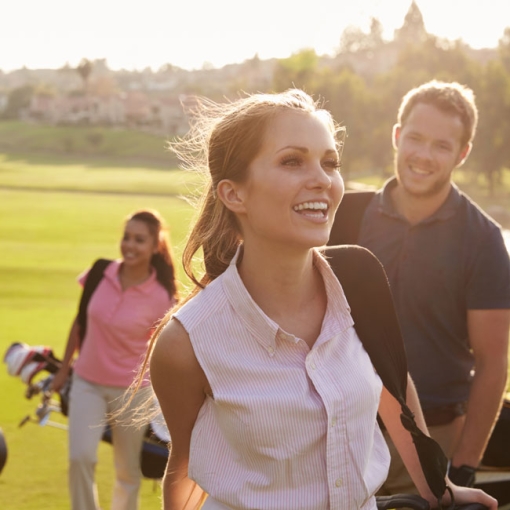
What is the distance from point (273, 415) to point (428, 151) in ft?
6.53

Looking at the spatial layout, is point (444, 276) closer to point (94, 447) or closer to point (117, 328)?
point (94, 447)

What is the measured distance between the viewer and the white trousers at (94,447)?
5.66m

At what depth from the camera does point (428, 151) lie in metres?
3.93

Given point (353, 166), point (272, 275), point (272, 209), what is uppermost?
point (272, 209)

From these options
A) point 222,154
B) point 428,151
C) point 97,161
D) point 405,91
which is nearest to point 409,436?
point 222,154

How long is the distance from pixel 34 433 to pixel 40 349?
848mm

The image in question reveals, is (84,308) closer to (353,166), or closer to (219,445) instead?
(219,445)

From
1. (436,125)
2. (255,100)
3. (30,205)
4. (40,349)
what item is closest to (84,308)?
(40,349)

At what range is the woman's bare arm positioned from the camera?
234 cm

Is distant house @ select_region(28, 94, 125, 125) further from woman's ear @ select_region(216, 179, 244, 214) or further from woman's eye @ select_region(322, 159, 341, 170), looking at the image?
woman's eye @ select_region(322, 159, 341, 170)

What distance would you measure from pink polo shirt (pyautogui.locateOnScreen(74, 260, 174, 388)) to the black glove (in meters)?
2.88

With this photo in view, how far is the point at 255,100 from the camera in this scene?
8.18 feet

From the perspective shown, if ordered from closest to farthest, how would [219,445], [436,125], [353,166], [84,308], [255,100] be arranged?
[219,445]
[255,100]
[436,125]
[84,308]
[353,166]

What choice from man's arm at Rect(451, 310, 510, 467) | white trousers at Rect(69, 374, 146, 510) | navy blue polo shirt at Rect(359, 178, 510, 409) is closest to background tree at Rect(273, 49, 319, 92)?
white trousers at Rect(69, 374, 146, 510)
